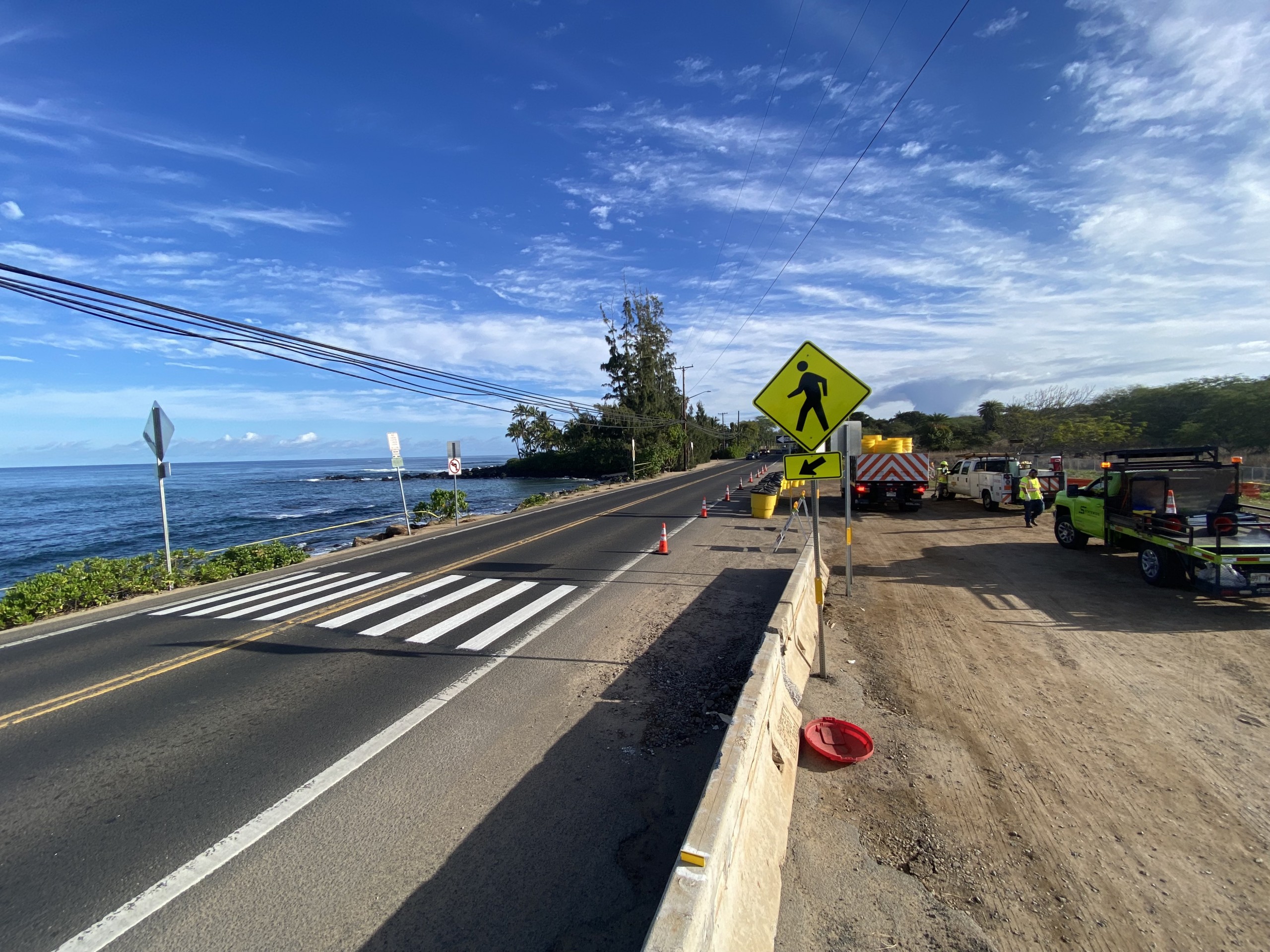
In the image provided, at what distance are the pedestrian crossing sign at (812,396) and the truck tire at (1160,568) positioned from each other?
22.2ft

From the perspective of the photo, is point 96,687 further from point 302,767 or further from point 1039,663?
point 1039,663

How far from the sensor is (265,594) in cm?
1028

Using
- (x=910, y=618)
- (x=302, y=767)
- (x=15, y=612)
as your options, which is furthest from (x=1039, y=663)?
(x=15, y=612)

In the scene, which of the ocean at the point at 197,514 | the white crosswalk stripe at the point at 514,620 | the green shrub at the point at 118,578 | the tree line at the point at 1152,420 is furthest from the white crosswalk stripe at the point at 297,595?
the tree line at the point at 1152,420

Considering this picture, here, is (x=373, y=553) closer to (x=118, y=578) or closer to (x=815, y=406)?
(x=118, y=578)

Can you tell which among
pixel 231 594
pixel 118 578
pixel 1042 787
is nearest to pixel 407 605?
pixel 231 594

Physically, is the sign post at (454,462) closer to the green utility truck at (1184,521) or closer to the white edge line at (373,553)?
the white edge line at (373,553)

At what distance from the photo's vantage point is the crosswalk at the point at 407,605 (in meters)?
7.79

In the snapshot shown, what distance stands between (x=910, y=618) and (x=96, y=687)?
9601mm

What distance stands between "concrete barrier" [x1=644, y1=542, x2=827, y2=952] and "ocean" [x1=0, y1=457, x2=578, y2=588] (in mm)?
14723

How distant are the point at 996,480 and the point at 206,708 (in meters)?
20.9

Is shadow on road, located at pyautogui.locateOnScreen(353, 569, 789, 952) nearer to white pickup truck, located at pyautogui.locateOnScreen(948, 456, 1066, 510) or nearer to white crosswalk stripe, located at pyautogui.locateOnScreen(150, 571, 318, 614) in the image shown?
white crosswalk stripe, located at pyautogui.locateOnScreen(150, 571, 318, 614)

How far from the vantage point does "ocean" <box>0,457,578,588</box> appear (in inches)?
1065

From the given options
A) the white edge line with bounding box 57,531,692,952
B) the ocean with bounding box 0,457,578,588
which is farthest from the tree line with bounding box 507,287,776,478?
the white edge line with bounding box 57,531,692,952
